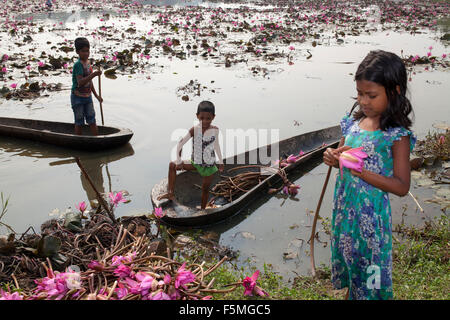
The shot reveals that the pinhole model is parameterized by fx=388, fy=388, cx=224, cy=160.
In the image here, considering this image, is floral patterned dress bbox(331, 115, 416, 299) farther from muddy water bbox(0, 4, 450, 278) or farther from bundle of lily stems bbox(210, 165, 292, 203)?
bundle of lily stems bbox(210, 165, 292, 203)

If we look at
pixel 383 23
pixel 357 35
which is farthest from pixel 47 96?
pixel 383 23

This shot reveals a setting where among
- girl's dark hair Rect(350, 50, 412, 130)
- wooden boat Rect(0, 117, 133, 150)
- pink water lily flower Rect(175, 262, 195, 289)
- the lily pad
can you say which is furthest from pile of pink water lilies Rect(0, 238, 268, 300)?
wooden boat Rect(0, 117, 133, 150)

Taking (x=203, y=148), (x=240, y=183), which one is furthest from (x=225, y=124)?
(x=203, y=148)

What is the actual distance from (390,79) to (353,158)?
0.44 m

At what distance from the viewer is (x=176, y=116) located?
6957mm

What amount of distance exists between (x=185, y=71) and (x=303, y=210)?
6.14 m

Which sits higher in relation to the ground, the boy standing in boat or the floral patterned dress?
the boy standing in boat

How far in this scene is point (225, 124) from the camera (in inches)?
261

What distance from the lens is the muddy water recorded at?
162 inches

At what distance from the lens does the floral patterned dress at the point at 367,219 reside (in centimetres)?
210

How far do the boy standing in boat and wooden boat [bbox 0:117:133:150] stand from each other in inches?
10.8

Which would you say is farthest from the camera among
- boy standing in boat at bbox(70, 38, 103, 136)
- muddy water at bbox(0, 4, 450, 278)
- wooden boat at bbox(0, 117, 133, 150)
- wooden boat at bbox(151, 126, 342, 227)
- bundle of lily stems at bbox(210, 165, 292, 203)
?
wooden boat at bbox(0, 117, 133, 150)

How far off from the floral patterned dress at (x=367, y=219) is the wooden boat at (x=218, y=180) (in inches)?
71.5

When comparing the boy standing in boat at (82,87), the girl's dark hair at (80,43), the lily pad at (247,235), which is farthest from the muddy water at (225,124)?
the girl's dark hair at (80,43)
